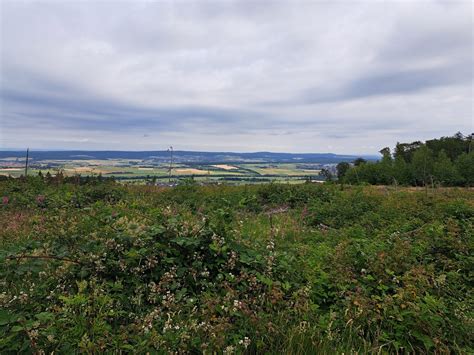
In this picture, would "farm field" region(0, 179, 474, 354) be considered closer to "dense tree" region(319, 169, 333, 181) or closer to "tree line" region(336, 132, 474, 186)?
"dense tree" region(319, 169, 333, 181)

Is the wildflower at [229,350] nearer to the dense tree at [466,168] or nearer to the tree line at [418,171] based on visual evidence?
the tree line at [418,171]

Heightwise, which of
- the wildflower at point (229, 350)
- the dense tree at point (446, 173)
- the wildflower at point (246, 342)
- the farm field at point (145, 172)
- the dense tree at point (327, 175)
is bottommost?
the wildflower at point (246, 342)

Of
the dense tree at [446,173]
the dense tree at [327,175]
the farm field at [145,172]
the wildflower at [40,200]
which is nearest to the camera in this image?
the wildflower at [40,200]

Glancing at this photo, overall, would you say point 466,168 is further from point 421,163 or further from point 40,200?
point 40,200

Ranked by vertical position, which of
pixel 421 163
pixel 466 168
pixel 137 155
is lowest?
pixel 466 168

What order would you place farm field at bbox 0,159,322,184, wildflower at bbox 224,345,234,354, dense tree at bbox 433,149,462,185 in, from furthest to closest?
dense tree at bbox 433,149,462,185 → farm field at bbox 0,159,322,184 → wildflower at bbox 224,345,234,354

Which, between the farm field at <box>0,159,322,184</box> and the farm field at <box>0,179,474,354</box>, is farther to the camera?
the farm field at <box>0,159,322,184</box>

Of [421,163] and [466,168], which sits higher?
[421,163]

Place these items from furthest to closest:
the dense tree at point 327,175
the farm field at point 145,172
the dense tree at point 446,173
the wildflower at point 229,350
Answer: the dense tree at point 446,173 → the dense tree at point 327,175 → the farm field at point 145,172 → the wildflower at point 229,350

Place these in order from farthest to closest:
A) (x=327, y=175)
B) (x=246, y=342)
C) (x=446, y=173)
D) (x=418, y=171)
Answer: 1. (x=418, y=171)
2. (x=446, y=173)
3. (x=327, y=175)
4. (x=246, y=342)

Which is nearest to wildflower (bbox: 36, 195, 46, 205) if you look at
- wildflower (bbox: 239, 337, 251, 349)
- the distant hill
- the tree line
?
wildflower (bbox: 239, 337, 251, 349)

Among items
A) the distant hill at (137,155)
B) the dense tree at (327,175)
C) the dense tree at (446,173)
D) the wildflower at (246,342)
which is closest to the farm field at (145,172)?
the dense tree at (327,175)

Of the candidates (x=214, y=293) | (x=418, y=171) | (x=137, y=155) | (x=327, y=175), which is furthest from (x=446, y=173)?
(x=137, y=155)

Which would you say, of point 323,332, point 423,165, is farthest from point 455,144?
point 323,332
